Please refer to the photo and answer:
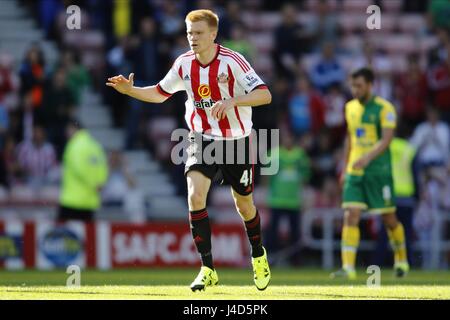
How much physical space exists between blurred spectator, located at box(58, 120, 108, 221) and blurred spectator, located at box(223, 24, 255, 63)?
3213 mm

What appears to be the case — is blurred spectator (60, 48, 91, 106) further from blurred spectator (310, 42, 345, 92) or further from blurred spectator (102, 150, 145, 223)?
blurred spectator (310, 42, 345, 92)

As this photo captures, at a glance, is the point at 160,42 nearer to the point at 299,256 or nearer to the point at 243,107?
the point at 299,256

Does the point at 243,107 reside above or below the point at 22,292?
above

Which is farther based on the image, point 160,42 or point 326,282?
point 160,42

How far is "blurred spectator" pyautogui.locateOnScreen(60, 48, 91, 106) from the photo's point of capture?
20.2 m

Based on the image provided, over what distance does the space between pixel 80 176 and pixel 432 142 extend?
574 centimetres

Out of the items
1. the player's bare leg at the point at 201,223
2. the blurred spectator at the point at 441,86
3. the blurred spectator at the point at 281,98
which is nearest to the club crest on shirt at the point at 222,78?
the player's bare leg at the point at 201,223

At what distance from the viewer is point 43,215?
1906 cm

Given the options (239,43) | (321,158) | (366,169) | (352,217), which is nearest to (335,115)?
(321,158)

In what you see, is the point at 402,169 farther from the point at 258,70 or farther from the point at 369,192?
the point at 258,70

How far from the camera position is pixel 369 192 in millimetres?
14211
